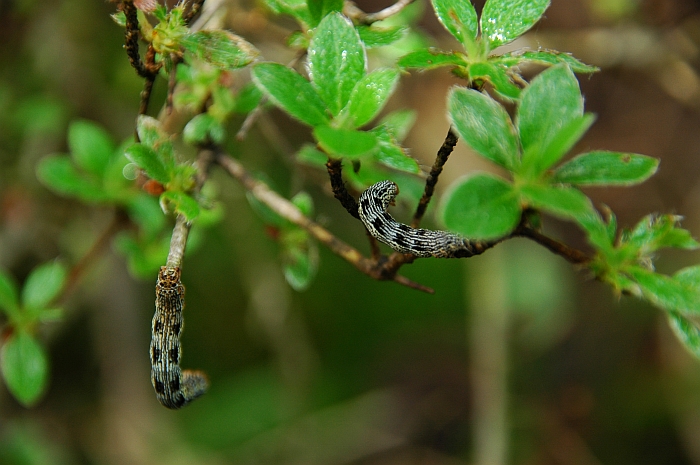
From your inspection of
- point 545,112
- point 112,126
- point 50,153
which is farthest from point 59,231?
point 545,112

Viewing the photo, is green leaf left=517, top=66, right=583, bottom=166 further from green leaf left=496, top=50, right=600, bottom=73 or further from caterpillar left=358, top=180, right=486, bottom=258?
caterpillar left=358, top=180, right=486, bottom=258

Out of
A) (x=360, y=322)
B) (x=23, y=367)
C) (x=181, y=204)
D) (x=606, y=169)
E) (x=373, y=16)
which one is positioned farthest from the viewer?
(x=360, y=322)

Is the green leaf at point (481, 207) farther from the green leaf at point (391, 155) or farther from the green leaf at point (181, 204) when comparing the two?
the green leaf at point (181, 204)

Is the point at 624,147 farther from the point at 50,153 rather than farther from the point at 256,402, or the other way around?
the point at 50,153

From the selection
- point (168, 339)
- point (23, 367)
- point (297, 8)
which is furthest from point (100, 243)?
point (297, 8)

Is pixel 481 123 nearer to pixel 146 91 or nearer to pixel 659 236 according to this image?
pixel 659 236
